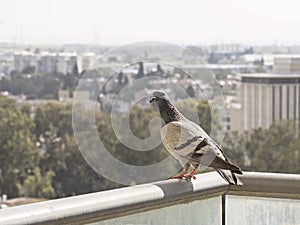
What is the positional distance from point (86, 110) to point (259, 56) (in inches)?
133

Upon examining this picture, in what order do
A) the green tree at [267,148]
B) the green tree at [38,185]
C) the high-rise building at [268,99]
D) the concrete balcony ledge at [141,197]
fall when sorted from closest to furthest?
the concrete balcony ledge at [141,197] < the high-rise building at [268,99] < the green tree at [267,148] < the green tree at [38,185]

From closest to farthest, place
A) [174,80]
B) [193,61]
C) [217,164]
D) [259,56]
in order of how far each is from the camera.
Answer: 1. [217,164]
2. [174,80]
3. [193,61]
4. [259,56]

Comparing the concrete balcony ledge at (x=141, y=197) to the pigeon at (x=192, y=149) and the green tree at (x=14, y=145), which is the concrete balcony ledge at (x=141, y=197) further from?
the green tree at (x=14, y=145)

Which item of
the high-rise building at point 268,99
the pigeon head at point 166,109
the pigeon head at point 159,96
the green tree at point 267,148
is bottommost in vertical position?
the green tree at point 267,148

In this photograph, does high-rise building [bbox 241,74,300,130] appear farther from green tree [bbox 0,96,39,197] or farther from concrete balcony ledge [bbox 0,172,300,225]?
concrete balcony ledge [bbox 0,172,300,225]

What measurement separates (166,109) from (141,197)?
0.96ft

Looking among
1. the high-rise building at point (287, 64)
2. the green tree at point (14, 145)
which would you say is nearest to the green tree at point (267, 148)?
the high-rise building at point (287, 64)

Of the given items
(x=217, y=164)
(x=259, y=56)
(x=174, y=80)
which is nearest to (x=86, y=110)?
(x=174, y=80)

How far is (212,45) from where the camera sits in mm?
9906

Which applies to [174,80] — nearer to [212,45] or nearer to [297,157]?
[212,45]

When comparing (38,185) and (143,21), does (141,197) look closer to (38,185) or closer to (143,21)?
(143,21)

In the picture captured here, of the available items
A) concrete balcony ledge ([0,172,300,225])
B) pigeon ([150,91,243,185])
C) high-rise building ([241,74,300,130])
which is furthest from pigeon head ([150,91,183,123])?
high-rise building ([241,74,300,130])

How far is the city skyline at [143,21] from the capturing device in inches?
393

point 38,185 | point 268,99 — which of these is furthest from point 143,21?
point 38,185
